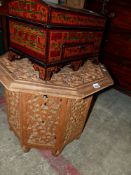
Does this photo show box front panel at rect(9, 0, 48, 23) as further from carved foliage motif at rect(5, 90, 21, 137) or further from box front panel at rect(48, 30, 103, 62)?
carved foliage motif at rect(5, 90, 21, 137)

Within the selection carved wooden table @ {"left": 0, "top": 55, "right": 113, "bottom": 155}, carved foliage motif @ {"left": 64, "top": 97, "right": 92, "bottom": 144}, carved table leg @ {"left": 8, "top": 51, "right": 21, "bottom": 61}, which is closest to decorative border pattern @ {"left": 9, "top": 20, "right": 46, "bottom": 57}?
carved table leg @ {"left": 8, "top": 51, "right": 21, "bottom": 61}

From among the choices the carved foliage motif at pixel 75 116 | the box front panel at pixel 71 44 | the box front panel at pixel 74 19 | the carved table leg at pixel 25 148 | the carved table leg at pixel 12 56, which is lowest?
the carved table leg at pixel 25 148

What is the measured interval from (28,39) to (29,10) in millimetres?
215

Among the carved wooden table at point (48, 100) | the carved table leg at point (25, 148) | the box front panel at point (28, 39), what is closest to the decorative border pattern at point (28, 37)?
the box front panel at point (28, 39)

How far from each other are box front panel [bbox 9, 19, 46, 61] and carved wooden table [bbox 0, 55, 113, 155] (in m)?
0.19

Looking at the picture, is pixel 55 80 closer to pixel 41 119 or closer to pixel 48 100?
pixel 48 100

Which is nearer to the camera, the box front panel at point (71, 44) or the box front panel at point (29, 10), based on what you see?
the box front panel at point (29, 10)

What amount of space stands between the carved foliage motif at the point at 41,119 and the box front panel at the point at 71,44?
13.8 inches

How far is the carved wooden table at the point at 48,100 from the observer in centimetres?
126

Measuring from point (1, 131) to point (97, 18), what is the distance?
1600mm

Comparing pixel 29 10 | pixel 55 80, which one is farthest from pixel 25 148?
pixel 29 10

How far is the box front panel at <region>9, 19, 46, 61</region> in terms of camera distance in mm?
1202

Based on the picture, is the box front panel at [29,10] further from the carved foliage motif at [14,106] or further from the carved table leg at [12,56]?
the carved foliage motif at [14,106]

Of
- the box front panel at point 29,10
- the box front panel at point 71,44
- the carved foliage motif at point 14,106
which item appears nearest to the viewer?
the box front panel at point 29,10
